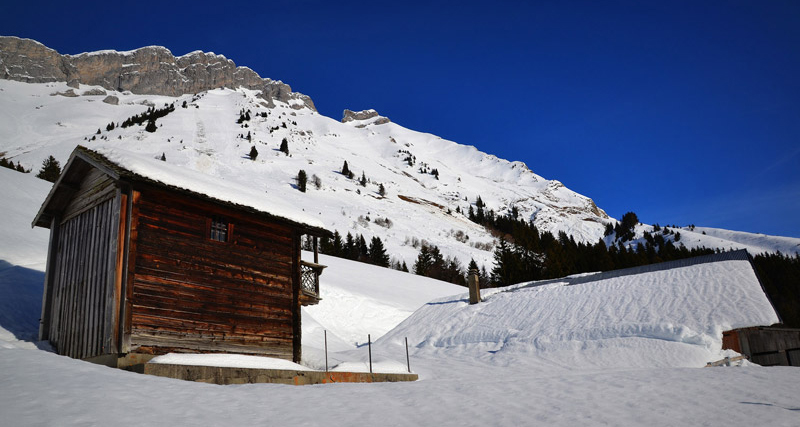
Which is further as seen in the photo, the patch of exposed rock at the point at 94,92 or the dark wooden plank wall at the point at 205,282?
the patch of exposed rock at the point at 94,92

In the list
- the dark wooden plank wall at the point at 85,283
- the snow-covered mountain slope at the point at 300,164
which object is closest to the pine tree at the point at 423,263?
the snow-covered mountain slope at the point at 300,164

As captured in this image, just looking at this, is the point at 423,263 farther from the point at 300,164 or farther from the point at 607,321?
the point at 300,164

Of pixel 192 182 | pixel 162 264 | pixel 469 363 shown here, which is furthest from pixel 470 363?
pixel 192 182

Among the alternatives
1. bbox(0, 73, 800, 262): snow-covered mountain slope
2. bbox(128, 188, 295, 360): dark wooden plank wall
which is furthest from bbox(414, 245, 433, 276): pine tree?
bbox(128, 188, 295, 360): dark wooden plank wall

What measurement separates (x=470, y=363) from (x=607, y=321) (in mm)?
6606

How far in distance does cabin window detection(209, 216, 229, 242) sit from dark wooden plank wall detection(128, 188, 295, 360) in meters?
0.17

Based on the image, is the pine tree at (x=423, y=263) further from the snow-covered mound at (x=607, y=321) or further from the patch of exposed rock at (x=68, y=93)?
the patch of exposed rock at (x=68, y=93)

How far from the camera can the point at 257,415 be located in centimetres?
761

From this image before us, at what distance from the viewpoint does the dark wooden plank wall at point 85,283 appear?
12297 mm

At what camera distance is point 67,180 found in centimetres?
1491

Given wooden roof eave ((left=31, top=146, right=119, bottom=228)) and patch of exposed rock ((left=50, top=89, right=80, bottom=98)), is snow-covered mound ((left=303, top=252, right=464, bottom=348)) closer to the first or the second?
wooden roof eave ((left=31, top=146, right=119, bottom=228))

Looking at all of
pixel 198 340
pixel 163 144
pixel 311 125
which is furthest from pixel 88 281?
pixel 311 125

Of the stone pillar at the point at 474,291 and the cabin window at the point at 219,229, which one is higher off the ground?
the cabin window at the point at 219,229

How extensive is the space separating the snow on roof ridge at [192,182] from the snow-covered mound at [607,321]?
11.2 meters
